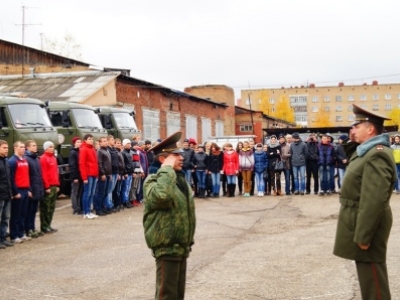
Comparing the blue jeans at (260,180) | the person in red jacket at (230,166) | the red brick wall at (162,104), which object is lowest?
the blue jeans at (260,180)

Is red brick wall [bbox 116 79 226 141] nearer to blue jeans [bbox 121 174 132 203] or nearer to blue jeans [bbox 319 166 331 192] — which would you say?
blue jeans [bbox 319 166 331 192]

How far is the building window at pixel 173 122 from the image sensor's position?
38.8 meters

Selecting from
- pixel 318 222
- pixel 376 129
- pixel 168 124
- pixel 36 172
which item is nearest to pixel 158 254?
pixel 376 129

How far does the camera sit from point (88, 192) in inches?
562

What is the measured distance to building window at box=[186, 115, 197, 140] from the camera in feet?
141

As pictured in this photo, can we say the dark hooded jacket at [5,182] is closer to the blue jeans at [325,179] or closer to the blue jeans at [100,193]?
the blue jeans at [100,193]

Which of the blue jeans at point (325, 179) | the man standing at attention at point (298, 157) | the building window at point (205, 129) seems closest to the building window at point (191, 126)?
the building window at point (205, 129)

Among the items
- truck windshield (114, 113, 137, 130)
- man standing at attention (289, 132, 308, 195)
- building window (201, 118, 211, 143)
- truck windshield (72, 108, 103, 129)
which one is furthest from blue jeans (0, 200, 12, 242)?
building window (201, 118, 211, 143)

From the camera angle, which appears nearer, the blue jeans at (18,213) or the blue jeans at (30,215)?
the blue jeans at (18,213)

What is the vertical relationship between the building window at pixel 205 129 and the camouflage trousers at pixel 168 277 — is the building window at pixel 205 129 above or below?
above

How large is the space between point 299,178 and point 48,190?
934 cm

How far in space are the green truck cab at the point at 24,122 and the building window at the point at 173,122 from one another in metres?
20.7

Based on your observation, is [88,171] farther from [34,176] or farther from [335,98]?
[335,98]

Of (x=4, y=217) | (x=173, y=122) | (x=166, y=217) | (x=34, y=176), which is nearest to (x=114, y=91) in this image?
(x=173, y=122)
